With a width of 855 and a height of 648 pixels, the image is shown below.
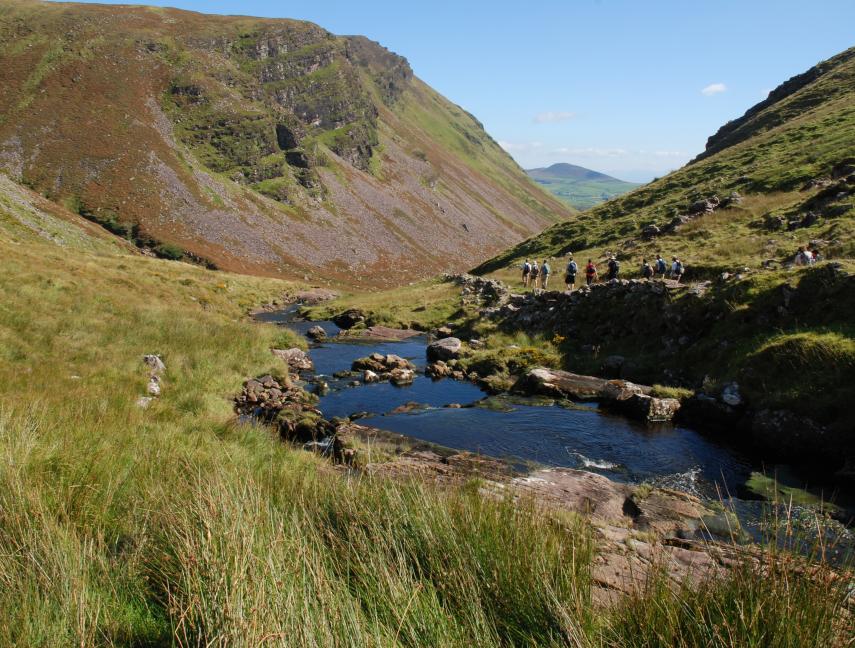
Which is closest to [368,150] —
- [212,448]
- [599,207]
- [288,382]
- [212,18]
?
[212,18]

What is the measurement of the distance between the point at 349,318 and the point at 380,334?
22.5 feet

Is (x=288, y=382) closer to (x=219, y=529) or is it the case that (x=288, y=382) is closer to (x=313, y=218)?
(x=219, y=529)

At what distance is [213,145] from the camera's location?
90.2m

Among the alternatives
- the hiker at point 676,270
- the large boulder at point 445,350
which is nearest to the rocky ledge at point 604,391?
the large boulder at point 445,350

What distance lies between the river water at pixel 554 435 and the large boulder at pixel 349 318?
17.5 metres

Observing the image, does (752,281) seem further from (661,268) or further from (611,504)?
(611,504)

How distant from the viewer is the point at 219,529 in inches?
140

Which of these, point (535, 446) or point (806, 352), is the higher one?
point (806, 352)

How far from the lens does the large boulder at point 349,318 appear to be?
131ft

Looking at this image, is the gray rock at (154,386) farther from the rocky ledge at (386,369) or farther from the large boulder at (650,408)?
the large boulder at (650,408)

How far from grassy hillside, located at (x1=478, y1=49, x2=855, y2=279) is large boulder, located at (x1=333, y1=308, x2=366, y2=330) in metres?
19.3

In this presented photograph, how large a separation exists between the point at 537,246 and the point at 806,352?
133 ft

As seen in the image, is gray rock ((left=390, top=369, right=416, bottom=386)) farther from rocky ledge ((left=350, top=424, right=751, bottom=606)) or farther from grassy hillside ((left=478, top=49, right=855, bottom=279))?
grassy hillside ((left=478, top=49, right=855, bottom=279))

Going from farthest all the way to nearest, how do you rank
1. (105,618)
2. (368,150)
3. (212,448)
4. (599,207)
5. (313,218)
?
(368,150)
(313,218)
(599,207)
(212,448)
(105,618)
